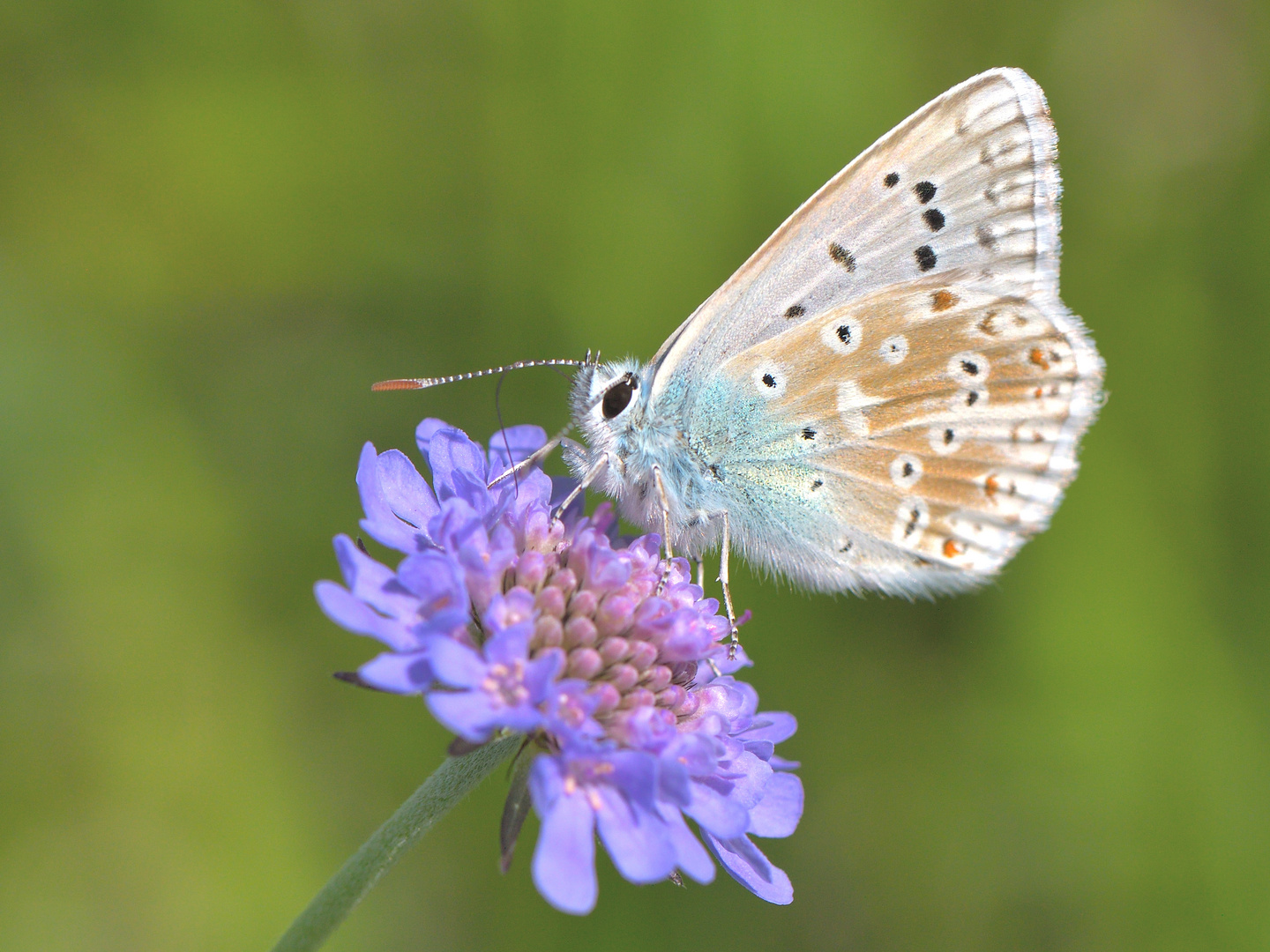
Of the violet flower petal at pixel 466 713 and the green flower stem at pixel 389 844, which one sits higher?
the violet flower petal at pixel 466 713

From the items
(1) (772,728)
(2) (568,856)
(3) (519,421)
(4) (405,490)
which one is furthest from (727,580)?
(3) (519,421)

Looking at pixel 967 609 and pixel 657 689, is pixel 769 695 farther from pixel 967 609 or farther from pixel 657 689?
pixel 657 689

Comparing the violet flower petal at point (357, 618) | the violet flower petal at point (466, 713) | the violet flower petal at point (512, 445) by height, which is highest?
the violet flower petal at point (512, 445)

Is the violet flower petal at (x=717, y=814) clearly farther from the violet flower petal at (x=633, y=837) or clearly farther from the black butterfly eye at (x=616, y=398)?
the black butterfly eye at (x=616, y=398)

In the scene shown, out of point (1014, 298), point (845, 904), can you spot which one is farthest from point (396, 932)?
point (1014, 298)

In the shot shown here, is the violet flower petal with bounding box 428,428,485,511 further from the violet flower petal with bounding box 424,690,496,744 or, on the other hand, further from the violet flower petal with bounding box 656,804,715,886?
the violet flower petal with bounding box 656,804,715,886

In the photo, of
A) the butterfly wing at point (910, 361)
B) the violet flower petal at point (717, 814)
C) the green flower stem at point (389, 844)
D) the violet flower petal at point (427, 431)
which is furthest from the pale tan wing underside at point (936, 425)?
the green flower stem at point (389, 844)
